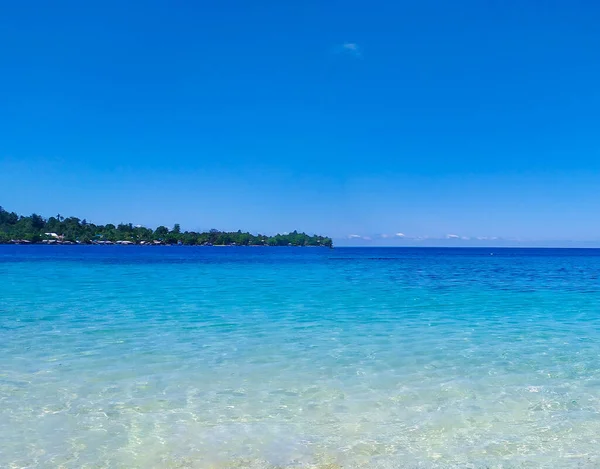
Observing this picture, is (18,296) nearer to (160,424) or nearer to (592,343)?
(160,424)

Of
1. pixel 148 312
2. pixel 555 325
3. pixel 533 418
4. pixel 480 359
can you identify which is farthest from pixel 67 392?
pixel 555 325

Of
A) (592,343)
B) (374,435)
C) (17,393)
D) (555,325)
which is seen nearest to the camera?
(374,435)

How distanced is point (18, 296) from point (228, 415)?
1722 centimetres

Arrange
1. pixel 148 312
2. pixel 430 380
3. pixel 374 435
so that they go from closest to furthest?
pixel 374 435
pixel 430 380
pixel 148 312

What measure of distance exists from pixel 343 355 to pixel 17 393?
18.5ft

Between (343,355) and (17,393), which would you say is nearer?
(17,393)

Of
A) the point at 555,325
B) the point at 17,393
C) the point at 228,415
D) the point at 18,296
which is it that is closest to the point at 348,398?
the point at 228,415

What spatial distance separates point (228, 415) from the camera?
6.47 meters

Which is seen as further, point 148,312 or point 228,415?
point 148,312

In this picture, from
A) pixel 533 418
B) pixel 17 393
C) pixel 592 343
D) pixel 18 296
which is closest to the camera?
pixel 533 418

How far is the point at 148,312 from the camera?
15836mm

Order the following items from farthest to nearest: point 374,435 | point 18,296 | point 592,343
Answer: point 18,296 → point 592,343 → point 374,435

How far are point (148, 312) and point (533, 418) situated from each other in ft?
40.4

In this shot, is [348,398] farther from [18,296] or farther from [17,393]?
[18,296]
